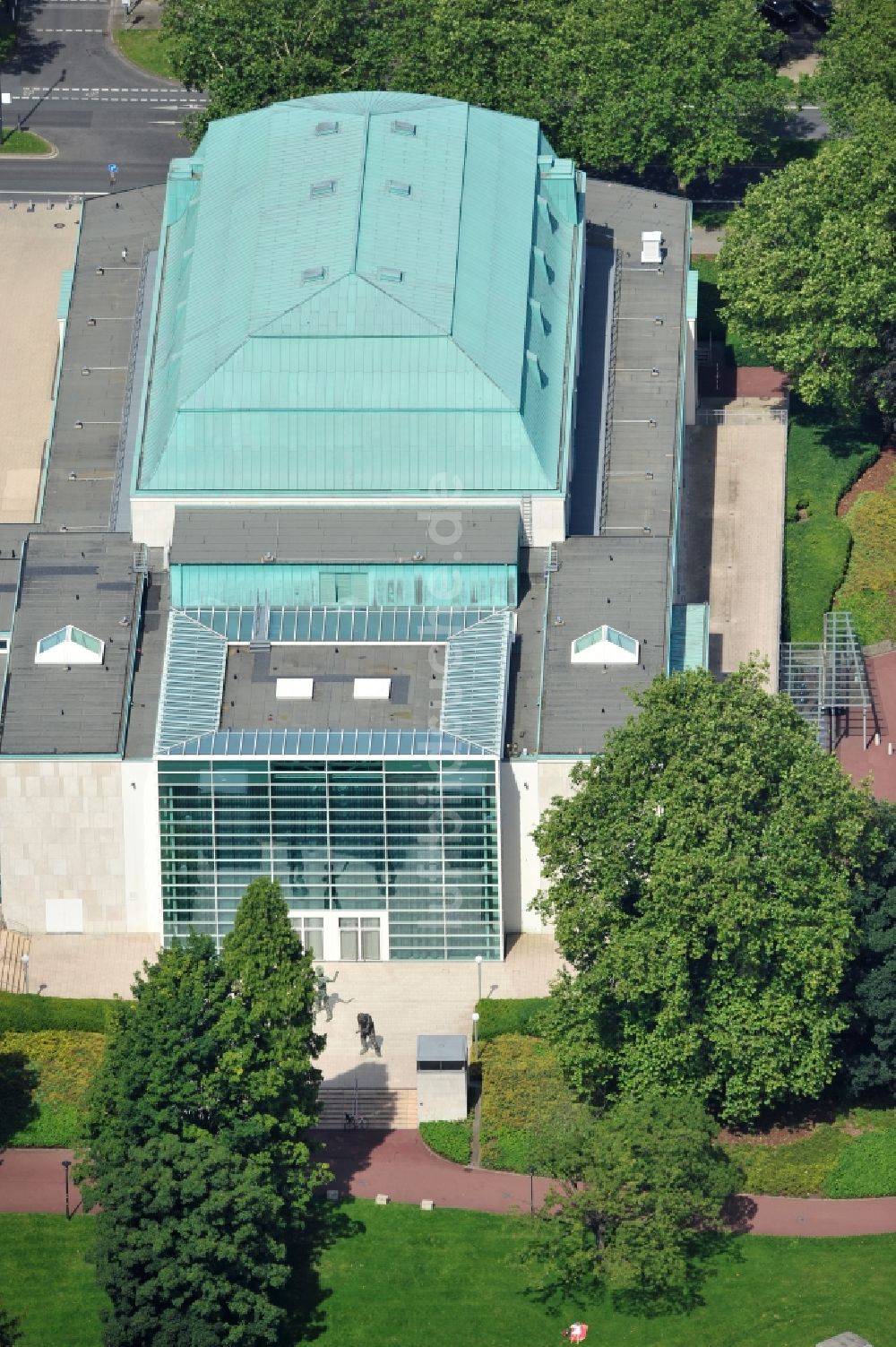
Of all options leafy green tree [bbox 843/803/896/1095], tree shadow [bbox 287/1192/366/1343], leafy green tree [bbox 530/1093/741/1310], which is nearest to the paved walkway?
tree shadow [bbox 287/1192/366/1343]

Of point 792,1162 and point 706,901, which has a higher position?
point 706,901

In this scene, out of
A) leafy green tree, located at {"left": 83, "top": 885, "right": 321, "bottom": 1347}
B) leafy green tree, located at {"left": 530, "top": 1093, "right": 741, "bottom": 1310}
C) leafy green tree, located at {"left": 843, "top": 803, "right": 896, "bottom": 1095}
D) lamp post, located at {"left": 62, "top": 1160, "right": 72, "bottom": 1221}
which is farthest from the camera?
leafy green tree, located at {"left": 843, "top": 803, "right": 896, "bottom": 1095}

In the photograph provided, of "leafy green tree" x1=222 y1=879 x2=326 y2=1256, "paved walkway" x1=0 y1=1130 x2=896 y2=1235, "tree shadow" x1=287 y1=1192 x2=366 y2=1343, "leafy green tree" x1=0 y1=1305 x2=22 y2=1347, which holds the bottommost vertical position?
"leafy green tree" x1=0 y1=1305 x2=22 y2=1347

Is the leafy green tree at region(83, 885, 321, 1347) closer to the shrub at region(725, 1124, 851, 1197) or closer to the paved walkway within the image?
the paved walkway

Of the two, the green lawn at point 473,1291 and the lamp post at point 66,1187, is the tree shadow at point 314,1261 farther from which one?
the lamp post at point 66,1187

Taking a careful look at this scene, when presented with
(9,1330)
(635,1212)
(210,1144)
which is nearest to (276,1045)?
(210,1144)

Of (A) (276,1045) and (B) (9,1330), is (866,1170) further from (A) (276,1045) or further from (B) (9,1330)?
(B) (9,1330)

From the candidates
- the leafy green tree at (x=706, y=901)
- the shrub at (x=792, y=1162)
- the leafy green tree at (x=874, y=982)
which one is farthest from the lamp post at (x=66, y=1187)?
the leafy green tree at (x=874, y=982)

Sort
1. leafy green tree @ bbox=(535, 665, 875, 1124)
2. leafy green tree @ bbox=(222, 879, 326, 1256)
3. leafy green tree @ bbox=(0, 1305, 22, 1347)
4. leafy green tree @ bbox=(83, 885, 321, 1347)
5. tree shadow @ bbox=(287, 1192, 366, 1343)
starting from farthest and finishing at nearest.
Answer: leafy green tree @ bbox=(535, 665, 875, 1124) → leafy green tree @ bbox=(222, 879, 326, 1256) → tree shadow @ bbox=(287, 1192, 366, 1343) → leafy green tree @ bbox=(0, 1305, 22, 1347) → leafy green tree @ bbox=(83, 885, 321, 1347)
